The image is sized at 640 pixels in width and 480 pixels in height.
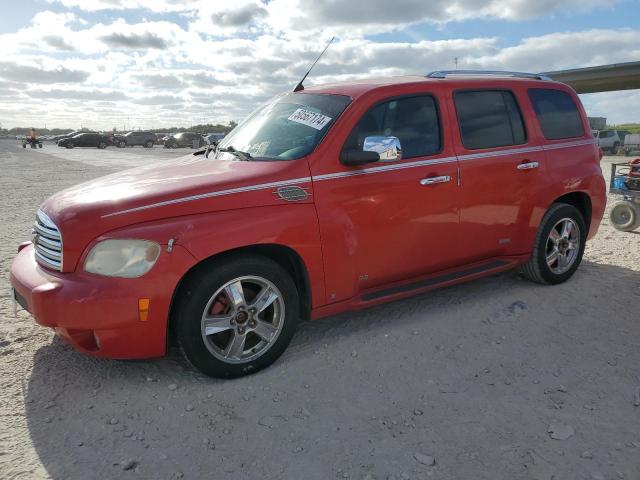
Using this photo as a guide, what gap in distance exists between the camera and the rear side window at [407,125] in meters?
3.81

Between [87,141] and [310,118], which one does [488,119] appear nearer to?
[310,118]

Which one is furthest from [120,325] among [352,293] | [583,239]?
[583,239]

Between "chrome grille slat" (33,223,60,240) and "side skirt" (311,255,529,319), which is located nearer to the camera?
"chrome grille slat" (33,223,60,240)

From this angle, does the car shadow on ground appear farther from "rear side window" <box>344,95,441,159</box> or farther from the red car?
"rear side window" <box>344,95,441,159</box>

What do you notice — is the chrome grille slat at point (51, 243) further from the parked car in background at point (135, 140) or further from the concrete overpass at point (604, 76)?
the parked car in background at point (135, 140)

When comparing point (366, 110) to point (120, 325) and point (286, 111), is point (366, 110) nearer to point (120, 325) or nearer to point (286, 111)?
point (286, 111)

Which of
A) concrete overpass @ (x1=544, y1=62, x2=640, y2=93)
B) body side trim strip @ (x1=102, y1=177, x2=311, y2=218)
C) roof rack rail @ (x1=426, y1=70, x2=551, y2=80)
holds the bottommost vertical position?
body side trim strip @ (x1=102, y1=177, x2=311, y2=218)

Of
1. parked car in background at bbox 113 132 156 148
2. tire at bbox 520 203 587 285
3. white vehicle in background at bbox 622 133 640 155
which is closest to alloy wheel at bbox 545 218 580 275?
tire at bbox 520 203 587 285

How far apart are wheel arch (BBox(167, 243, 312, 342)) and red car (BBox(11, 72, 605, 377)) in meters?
0.01

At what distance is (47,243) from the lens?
3268 mm

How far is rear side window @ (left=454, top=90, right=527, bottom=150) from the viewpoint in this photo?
431 centimetres

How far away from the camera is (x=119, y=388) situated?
327 centimetres

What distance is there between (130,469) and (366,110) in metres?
2.74

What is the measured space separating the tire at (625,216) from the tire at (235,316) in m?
5.82
